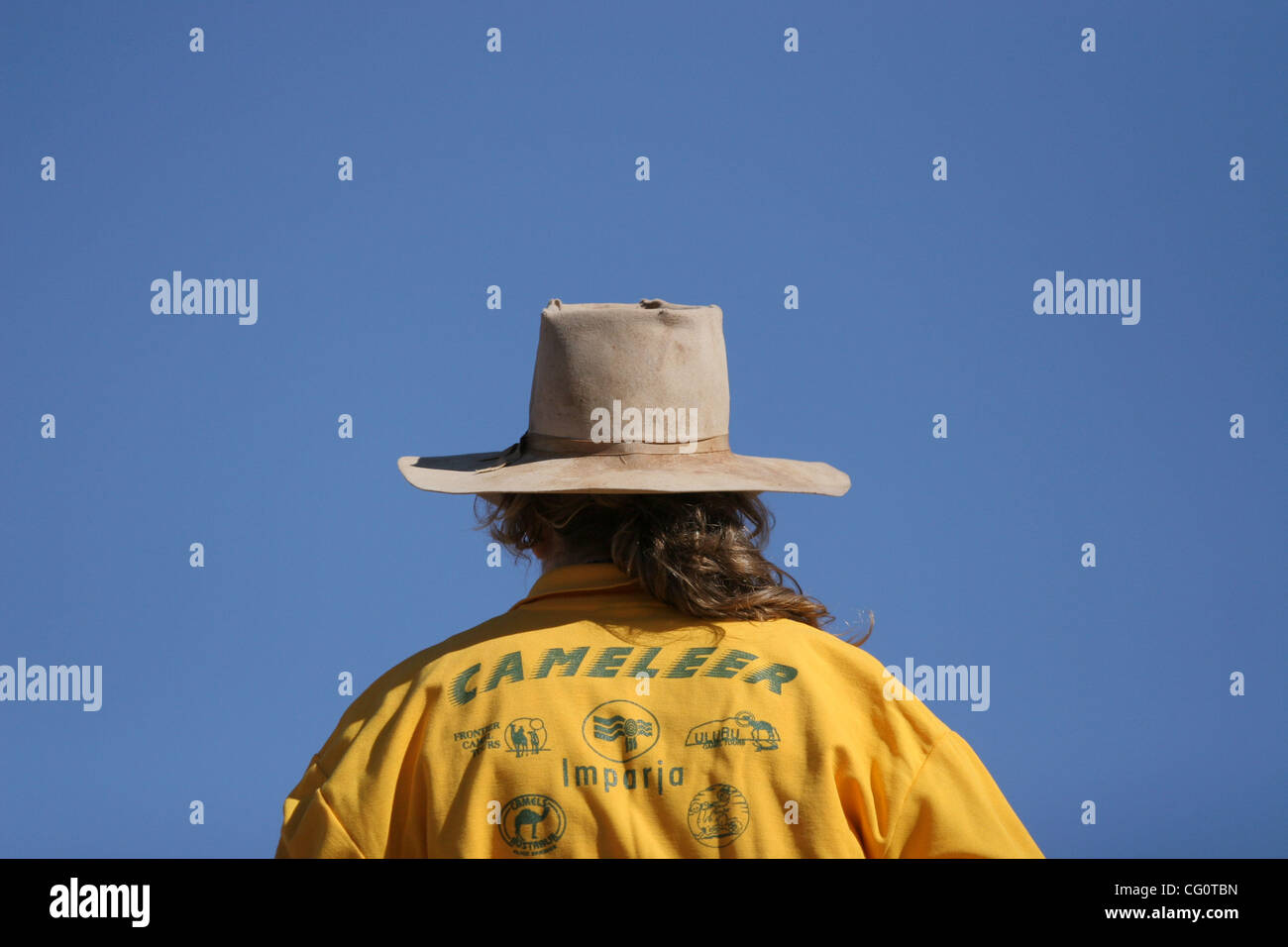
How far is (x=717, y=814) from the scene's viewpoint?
210cm

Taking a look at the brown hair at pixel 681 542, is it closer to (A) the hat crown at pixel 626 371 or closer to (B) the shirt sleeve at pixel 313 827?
(A) the hat crown at pixel 626 371

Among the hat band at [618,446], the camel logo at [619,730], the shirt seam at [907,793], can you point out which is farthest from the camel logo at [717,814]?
the hat band at [618,446]

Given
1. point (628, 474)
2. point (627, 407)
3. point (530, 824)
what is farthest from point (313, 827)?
point (627, 407)

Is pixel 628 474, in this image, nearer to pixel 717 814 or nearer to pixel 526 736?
pixel 526 736

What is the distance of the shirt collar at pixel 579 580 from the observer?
2270 millimetres

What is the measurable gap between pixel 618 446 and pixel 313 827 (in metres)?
0.84

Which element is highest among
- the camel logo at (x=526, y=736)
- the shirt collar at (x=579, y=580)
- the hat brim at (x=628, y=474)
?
the hat brim at (x=628, y=474)

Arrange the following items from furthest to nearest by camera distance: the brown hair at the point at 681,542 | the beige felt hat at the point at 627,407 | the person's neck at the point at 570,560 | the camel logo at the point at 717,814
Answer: the beige felt hat at the point at 627,407 < the person's neck at the point at 570,560 < the brown hair at the point at 681,542 < the camel logo at the point at 717,814

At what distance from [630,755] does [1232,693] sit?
17.0ft

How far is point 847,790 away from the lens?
7.07 ft

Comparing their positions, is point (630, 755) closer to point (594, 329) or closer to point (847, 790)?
point (847, 790)

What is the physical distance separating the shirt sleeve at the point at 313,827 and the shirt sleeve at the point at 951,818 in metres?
0.87

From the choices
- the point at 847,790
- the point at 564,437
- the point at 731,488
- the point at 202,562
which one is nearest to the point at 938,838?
the point at 847,790

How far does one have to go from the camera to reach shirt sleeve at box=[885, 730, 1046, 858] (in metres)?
2.14
